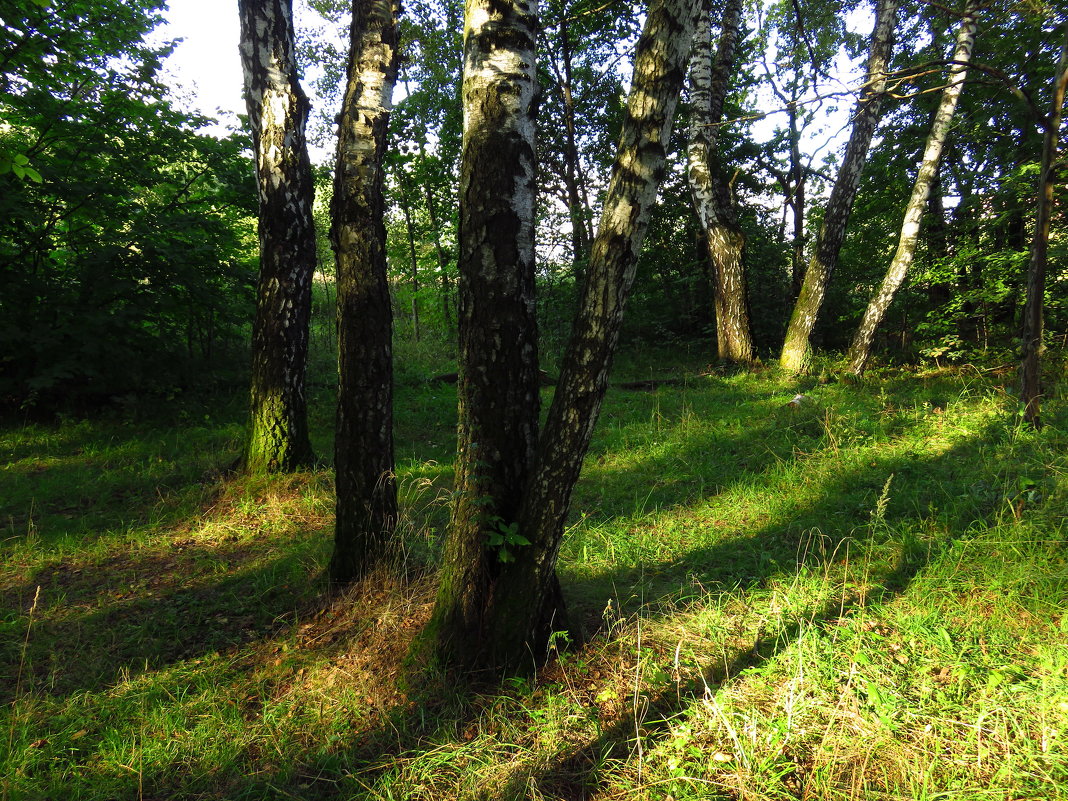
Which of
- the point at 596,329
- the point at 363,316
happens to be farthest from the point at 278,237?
the point at 596,329

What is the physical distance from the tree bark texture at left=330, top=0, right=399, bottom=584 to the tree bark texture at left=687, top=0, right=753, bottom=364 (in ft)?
22.2

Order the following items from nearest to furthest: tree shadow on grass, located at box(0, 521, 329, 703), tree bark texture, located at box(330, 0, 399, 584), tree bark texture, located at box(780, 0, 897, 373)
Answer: tree shadow on grass, located at box(0, 521, 329, 703)
tree bark texture, located at box(330, 0, 399, 584)
tree bark texture, located at box(780, 0, 897, 373)

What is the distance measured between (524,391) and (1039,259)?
202 inches

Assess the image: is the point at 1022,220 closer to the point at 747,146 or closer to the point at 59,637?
the point at 747,146

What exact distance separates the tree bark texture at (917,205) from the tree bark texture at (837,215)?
2.65 feet

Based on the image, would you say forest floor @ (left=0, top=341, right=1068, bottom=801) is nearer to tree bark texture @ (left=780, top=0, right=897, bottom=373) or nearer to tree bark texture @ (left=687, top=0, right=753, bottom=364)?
tree bark texture @ (left=780, top=0, right=897, bottom=373)

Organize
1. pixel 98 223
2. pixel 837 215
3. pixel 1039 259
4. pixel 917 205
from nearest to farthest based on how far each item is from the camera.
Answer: pixel 1039 259 → pixel 98 223 → pixel 917 205 → pixel 837 215

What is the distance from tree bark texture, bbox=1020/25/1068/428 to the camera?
4.50 m

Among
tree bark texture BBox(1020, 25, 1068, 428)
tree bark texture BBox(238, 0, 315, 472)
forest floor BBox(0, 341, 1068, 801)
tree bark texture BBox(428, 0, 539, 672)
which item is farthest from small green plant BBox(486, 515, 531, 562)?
tree bark texture BBox(1020, 25, 1068, 428)

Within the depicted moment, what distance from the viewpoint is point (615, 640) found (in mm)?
2926

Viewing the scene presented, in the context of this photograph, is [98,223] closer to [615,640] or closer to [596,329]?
[596,329]

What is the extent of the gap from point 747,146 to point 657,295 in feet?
16.2

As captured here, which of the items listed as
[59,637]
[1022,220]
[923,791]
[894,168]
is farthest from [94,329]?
[894,168]

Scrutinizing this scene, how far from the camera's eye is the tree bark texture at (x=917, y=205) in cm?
725
